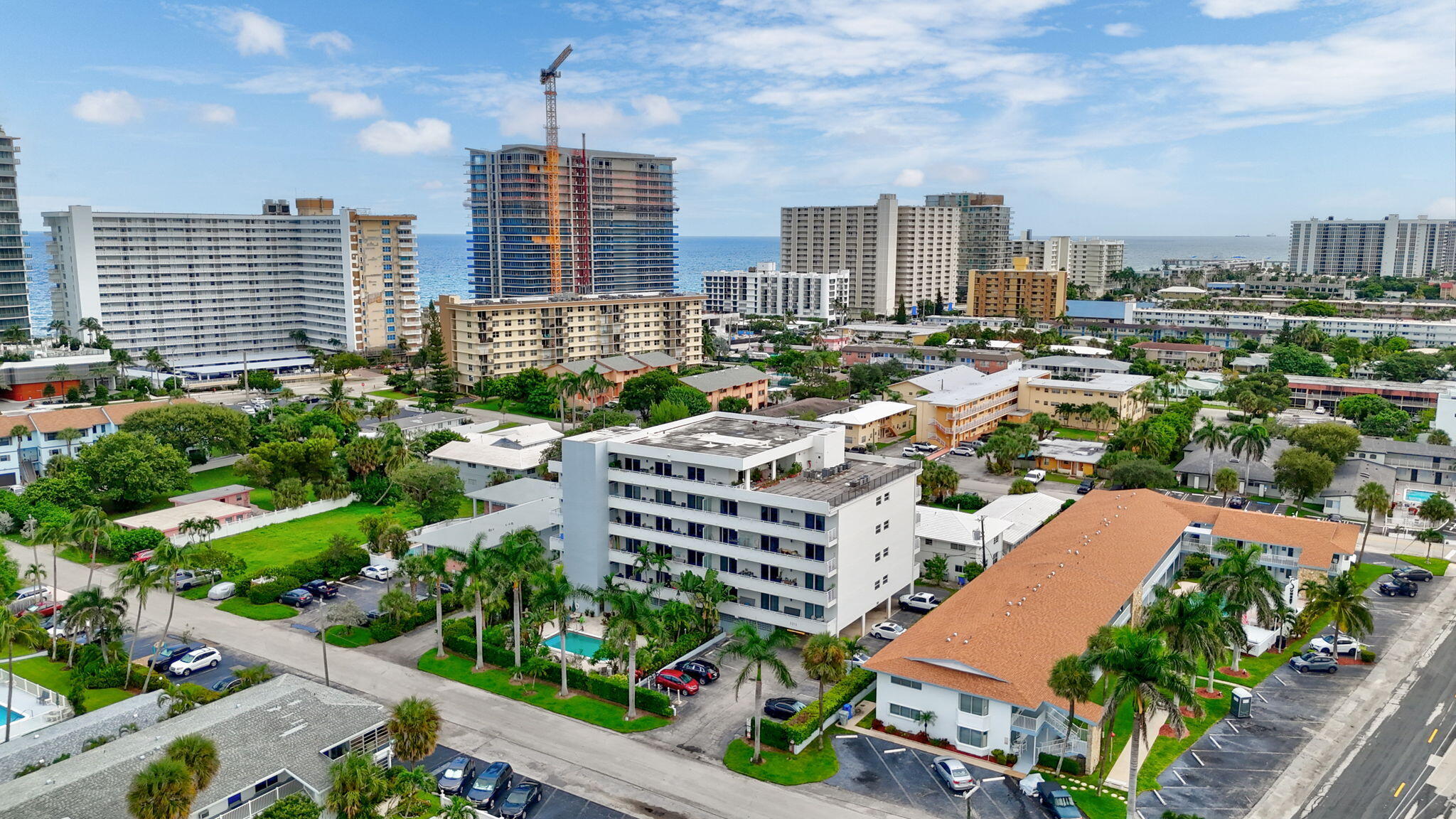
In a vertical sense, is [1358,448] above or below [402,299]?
below

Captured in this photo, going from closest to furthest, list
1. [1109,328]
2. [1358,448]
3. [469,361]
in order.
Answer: [1358,448] → [469,361] → [1109,328]

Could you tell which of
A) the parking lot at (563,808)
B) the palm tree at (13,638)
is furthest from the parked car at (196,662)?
the parking lot at (563,808)

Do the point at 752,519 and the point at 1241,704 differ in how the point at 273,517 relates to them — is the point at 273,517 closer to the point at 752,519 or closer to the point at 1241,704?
the point at 752,519

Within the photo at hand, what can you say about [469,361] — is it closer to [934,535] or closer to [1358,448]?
[934,535]

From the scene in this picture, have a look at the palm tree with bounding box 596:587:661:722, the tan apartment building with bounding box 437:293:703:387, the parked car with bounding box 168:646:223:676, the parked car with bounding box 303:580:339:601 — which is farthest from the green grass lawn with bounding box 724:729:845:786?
the tan apartment building with bounding box 437:293:703:387

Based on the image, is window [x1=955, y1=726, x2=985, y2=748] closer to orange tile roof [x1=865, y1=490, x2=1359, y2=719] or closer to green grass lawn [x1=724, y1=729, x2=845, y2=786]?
orange tile roof [x1=865, y1=490, x2=1359, y2=719]

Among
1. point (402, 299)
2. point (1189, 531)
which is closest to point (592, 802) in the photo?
point (1189, 531)

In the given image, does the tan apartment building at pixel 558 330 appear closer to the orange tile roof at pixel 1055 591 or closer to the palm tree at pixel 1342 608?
the orange tile roof at pixel 1055 591
